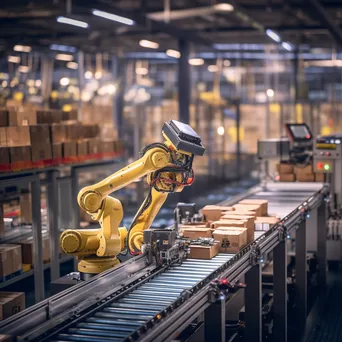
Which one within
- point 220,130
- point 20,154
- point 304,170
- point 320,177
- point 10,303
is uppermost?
point 220,130

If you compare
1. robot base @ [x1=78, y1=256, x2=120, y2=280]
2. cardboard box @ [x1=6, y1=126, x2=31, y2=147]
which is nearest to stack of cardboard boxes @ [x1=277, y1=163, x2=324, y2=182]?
cardboard box @ [x1=6, y1=126, x2=31, y2=147]

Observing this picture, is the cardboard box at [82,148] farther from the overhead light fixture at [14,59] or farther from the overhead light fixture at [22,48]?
the overhead light fixture at [14,59]

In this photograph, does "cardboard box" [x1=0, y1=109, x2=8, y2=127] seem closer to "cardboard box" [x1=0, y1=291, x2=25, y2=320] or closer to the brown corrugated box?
"cardboard box" [x1=0, y1=291, x2=25, y2=320]

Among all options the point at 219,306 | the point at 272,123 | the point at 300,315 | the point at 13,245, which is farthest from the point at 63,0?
the point at 272,123

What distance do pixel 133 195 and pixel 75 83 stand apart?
176 inches

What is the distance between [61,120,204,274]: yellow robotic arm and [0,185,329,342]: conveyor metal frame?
41 centimetres

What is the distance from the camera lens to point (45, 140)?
359 inches

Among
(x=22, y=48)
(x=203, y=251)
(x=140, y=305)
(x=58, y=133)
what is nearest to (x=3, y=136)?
(x=58, y=133)

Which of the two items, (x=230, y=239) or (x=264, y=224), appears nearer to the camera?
(x=230, y=239)

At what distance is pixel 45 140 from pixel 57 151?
318mm

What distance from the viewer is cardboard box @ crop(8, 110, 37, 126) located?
8914 mm

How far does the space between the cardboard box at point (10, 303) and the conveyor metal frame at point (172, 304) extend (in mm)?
2126

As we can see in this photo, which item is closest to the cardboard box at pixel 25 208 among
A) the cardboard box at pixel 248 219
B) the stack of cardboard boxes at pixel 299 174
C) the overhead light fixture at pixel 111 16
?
the overhead light fixture at pixel 111 16

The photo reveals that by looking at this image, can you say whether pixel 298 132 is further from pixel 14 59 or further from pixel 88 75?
pixel 88 75
